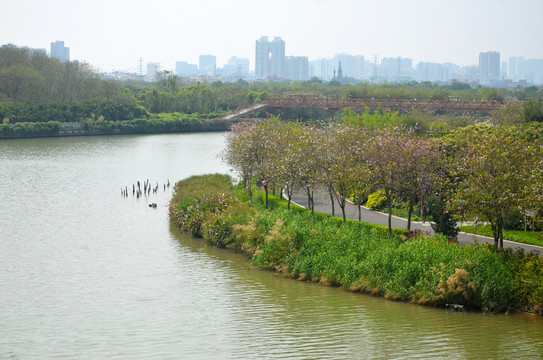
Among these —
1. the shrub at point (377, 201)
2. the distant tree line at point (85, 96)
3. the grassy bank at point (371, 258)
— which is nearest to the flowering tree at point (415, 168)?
the grassy bank at point (371, 258)

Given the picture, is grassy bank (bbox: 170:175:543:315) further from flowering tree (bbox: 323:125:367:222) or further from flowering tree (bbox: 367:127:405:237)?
flowering tree (bbox: 367:127:405:237)

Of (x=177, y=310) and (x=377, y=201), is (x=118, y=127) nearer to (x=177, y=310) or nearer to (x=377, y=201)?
(x=377, y=201)

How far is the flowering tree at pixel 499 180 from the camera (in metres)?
24.8

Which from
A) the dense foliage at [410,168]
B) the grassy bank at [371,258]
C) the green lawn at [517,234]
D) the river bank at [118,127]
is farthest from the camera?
the river bank at [118,127]

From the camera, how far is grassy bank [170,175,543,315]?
2366 centimetres

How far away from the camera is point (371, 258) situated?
2623 cm

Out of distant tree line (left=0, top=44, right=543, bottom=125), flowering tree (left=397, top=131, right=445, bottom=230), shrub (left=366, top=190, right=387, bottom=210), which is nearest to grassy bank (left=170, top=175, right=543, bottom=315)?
flowering tree (left=397, top=131, right=445, bottom=230)

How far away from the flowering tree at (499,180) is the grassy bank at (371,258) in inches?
60.3

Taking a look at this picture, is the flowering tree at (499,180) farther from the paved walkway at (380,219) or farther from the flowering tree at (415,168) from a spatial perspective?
the flowering tree at (415,168)

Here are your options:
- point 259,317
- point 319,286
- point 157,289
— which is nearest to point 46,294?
point 157,289

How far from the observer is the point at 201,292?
27047 millimetres

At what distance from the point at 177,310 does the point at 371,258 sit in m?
7.45

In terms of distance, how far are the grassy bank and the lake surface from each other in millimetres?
621

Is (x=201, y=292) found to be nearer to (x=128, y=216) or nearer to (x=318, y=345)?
(x=318, y=345)
